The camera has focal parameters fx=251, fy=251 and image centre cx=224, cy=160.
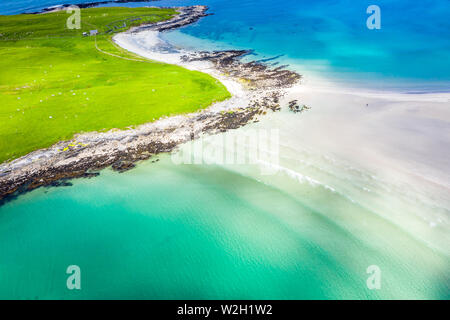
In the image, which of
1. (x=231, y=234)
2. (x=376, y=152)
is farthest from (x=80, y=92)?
(x=376, y=152)

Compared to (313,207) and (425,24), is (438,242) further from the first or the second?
(425,24)

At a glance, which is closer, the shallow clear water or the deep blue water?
the shallow clear water

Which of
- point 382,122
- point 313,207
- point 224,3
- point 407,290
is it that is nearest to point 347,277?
point 407,290
